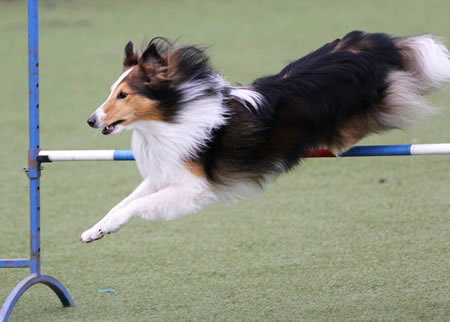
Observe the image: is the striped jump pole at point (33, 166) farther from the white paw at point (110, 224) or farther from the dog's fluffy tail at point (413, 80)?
the dog's fluffy tail at point (413, 80)

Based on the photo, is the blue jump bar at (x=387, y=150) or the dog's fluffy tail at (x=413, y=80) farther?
the dog's fluffy tail at (x=413, y=80)

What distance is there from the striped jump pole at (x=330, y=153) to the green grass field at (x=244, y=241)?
0.59 meters

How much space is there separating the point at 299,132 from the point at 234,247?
149cm

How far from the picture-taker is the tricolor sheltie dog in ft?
12.1

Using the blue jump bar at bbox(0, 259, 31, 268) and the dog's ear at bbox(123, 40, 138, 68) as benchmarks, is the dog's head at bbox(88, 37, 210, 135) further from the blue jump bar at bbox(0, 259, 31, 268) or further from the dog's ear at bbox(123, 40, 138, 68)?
the blue jump bar at bbox(0, 259, 31, 268)

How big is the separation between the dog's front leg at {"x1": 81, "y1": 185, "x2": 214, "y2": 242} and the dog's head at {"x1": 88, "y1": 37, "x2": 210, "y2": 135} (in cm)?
35

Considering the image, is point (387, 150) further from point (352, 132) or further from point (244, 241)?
point (244, 241)

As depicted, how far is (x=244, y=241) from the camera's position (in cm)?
522

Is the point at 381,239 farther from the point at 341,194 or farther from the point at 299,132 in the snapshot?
the point at 299,132

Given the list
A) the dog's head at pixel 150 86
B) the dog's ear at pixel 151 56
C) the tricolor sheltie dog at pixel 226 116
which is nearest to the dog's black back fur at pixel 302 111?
the tricolor sheltie dog at pixel 226 116

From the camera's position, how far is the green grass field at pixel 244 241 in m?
4.17

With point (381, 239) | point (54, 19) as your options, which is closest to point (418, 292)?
point (381, 239)

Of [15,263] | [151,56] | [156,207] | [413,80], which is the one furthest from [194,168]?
[413,80]

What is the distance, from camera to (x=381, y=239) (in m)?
5.06
